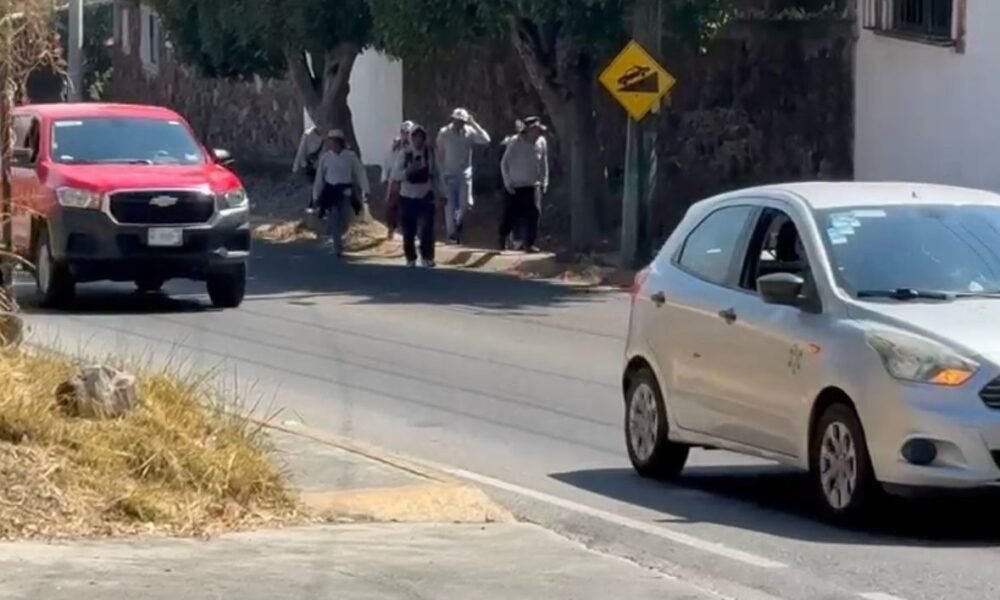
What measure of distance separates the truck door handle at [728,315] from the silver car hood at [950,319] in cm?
94

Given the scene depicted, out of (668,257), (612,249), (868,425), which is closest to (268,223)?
(612,249)

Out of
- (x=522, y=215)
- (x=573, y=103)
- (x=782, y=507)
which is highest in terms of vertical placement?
(x=573, y=103)

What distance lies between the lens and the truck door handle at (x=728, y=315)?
11234 millimetres

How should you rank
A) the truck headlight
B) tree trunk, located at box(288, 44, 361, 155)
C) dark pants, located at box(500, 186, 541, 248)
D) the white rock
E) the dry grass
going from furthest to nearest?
tree trunk, located at box(288, 44, 361, 155), dark pants, located at box(500, 186, 541, 248), the truck headlight, the white rock, the dry grass

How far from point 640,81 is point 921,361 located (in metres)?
15.8

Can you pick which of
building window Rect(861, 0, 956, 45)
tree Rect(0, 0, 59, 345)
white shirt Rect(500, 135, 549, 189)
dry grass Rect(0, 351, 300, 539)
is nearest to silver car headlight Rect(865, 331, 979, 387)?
dry grass Rect(0, 351, 300, 539)

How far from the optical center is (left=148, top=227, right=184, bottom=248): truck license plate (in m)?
20.6

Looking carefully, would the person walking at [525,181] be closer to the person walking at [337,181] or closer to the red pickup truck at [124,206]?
the person walking at [337,181]

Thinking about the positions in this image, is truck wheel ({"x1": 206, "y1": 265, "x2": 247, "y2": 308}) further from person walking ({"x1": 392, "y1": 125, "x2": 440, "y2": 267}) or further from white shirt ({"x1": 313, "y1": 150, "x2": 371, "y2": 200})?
white shirt ({"x1": 313, "y1": 150, "x2": 371, "y2": 200})

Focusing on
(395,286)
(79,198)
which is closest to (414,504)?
(79,198)

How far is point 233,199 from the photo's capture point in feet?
69.6

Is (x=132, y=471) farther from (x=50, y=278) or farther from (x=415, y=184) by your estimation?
(x=415, y=184)

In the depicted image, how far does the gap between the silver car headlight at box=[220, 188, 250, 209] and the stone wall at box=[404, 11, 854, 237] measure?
400 inches

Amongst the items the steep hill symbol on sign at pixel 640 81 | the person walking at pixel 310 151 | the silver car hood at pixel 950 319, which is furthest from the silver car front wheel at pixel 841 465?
the person walking at pixel 310 151
